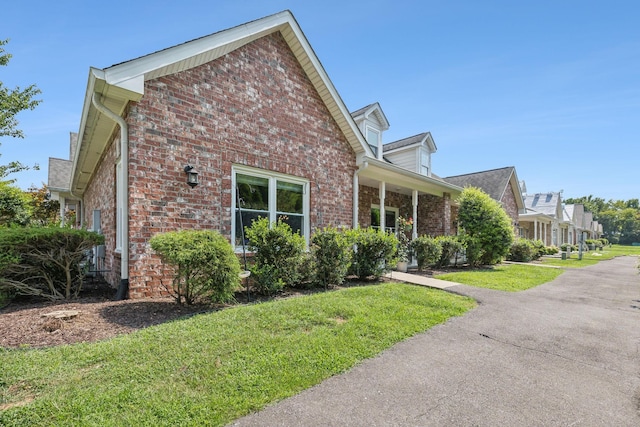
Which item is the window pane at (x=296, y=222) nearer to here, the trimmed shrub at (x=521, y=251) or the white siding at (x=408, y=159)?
the white siding at (x=408, y=159)

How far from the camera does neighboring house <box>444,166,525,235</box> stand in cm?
2134

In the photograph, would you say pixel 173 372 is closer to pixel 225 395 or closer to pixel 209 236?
pixel 225 395

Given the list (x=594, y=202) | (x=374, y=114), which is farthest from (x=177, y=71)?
(x=594, y=202)

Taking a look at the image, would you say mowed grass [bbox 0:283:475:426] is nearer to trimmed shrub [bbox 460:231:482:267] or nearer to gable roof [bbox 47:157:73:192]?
trimmed shrub [bbox 460:231:482:267]

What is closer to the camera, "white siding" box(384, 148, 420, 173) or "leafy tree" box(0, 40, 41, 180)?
"leafy tree" box(0, 40, 41, 180)

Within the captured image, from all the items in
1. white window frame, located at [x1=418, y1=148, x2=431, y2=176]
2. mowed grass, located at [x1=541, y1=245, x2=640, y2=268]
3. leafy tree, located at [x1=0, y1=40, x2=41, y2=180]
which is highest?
leafy tree, located at [x1=0, y1=40, x2=41, y2=180]

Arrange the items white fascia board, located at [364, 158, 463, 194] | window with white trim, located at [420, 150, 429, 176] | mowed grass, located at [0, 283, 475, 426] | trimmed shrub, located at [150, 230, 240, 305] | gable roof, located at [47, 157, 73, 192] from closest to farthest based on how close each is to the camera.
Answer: mowed grass, located at [0, 283, 475, 426] < trimmed shrub, located at [150, 230, 240, 305] < white fascia board, located at [364, 158, 463, 194] < gable roof, located at [47, 157, 73, 192] < window with white trim, located at [420, 150, 429, 176]

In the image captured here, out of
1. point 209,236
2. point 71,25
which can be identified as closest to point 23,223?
point 71,25

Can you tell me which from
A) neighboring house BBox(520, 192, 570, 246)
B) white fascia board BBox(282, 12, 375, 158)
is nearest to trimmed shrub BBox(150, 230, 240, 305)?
white fascia board BBox(282, 12, 375, 158)

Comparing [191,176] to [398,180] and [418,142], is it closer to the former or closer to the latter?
[398,180]

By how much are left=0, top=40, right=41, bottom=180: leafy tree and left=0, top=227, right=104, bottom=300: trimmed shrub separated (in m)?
13.4

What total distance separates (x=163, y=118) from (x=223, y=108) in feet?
4.39

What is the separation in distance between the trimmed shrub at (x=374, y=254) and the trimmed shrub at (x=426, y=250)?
3.29 m

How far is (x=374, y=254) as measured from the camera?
26.8ft
